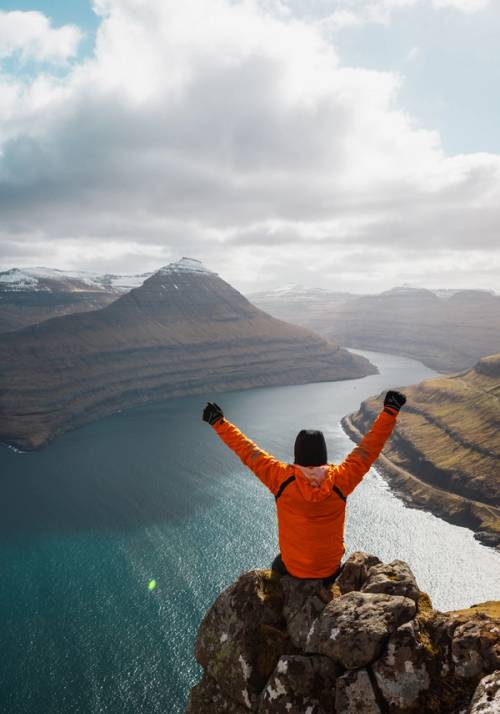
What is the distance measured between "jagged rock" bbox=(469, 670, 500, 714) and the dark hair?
5.43 m

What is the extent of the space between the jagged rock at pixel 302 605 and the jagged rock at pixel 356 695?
1.90 meters

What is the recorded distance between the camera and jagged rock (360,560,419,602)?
43.3 feet

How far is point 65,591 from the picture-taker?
83438 mm

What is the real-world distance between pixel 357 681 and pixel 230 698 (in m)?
4.73

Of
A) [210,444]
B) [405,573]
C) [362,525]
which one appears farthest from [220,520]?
[405,573]

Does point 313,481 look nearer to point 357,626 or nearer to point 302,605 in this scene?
point 357,626

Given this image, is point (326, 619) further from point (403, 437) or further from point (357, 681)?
point (403, 437)

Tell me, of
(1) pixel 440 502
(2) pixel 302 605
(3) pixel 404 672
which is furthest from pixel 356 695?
(1) pixel 440 502

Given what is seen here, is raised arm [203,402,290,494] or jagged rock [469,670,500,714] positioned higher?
raised arm [203,402,290,494]

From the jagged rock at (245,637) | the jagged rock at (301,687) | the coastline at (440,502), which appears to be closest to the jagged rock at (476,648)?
A: the jagged rock at (301,687)

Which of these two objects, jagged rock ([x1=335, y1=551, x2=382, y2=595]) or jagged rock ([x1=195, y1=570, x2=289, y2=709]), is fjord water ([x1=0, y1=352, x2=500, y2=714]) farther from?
jagged rock ([x1=335, y1=551, x2=382, y2=595])

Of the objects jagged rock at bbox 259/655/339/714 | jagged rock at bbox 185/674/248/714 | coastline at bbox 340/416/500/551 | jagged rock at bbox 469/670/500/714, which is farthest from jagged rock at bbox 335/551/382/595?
coastline at bbox 340/416/500/551

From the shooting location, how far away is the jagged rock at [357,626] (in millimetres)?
11102

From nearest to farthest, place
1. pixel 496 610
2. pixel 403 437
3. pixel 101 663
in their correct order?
pixel 496 610 → pixel 101 663 → pixel 403 437
